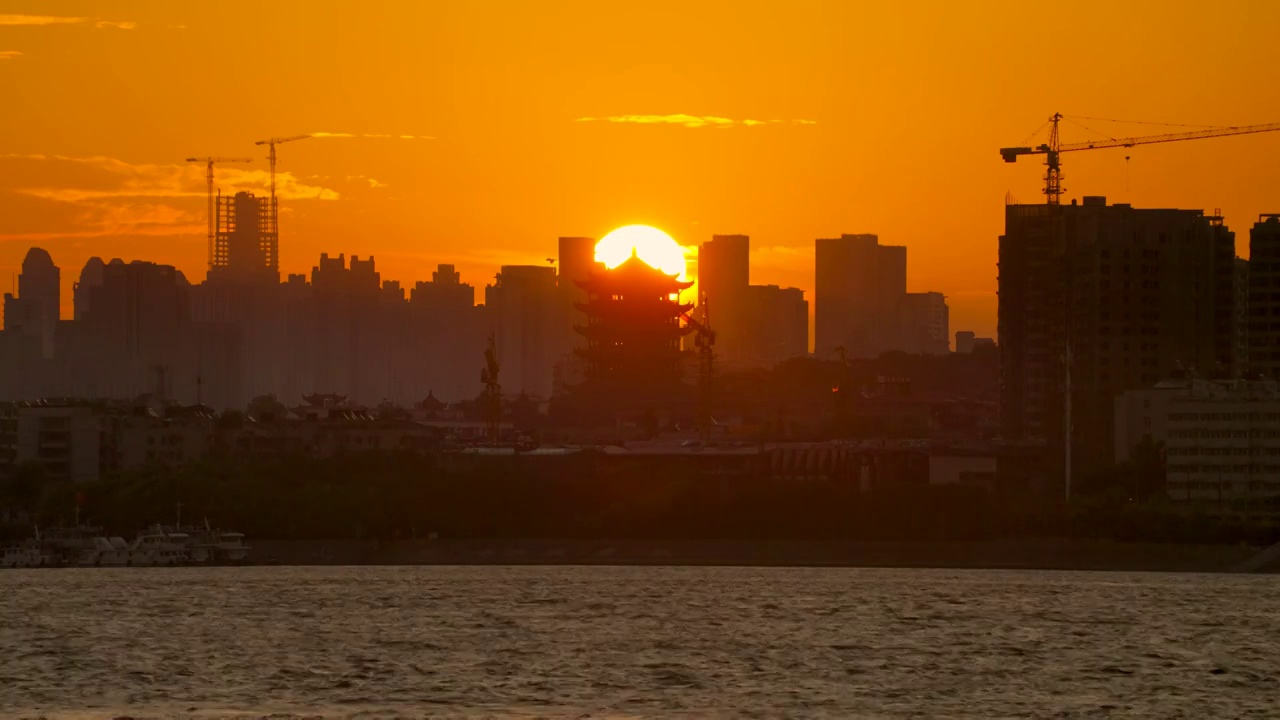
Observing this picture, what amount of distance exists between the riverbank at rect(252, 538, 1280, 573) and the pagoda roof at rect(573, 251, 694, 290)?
227 ft

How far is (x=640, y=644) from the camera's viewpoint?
2596 inches

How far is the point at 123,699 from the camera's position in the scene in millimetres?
52938

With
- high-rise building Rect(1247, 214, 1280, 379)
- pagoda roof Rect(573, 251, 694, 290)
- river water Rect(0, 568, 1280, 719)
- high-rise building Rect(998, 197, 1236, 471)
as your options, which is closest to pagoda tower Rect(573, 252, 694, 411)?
pagoda roof Rect(573, 251, 694, 290)

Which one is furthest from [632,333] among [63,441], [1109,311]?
[63,441]

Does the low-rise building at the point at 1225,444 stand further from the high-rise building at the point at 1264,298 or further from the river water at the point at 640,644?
the high-rise building at the point at 1264,298

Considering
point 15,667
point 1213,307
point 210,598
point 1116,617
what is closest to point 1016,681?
point 1116,617

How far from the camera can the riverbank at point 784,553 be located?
93500mm

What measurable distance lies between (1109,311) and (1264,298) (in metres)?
13.3

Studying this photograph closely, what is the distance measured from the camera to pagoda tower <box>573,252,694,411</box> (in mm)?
168875

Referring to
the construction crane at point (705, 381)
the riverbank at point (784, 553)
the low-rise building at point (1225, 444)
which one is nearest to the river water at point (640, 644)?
the riverbank at point (784, 553)

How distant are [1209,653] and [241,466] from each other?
68177 millimetres

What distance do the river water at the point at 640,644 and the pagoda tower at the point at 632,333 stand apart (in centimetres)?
7179

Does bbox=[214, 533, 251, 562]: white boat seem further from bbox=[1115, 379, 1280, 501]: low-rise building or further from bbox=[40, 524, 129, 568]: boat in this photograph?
bbox=[1115, 379, 1280, 501]: low-rise building

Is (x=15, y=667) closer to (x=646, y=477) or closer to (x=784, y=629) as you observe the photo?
(x=784, y=629)
